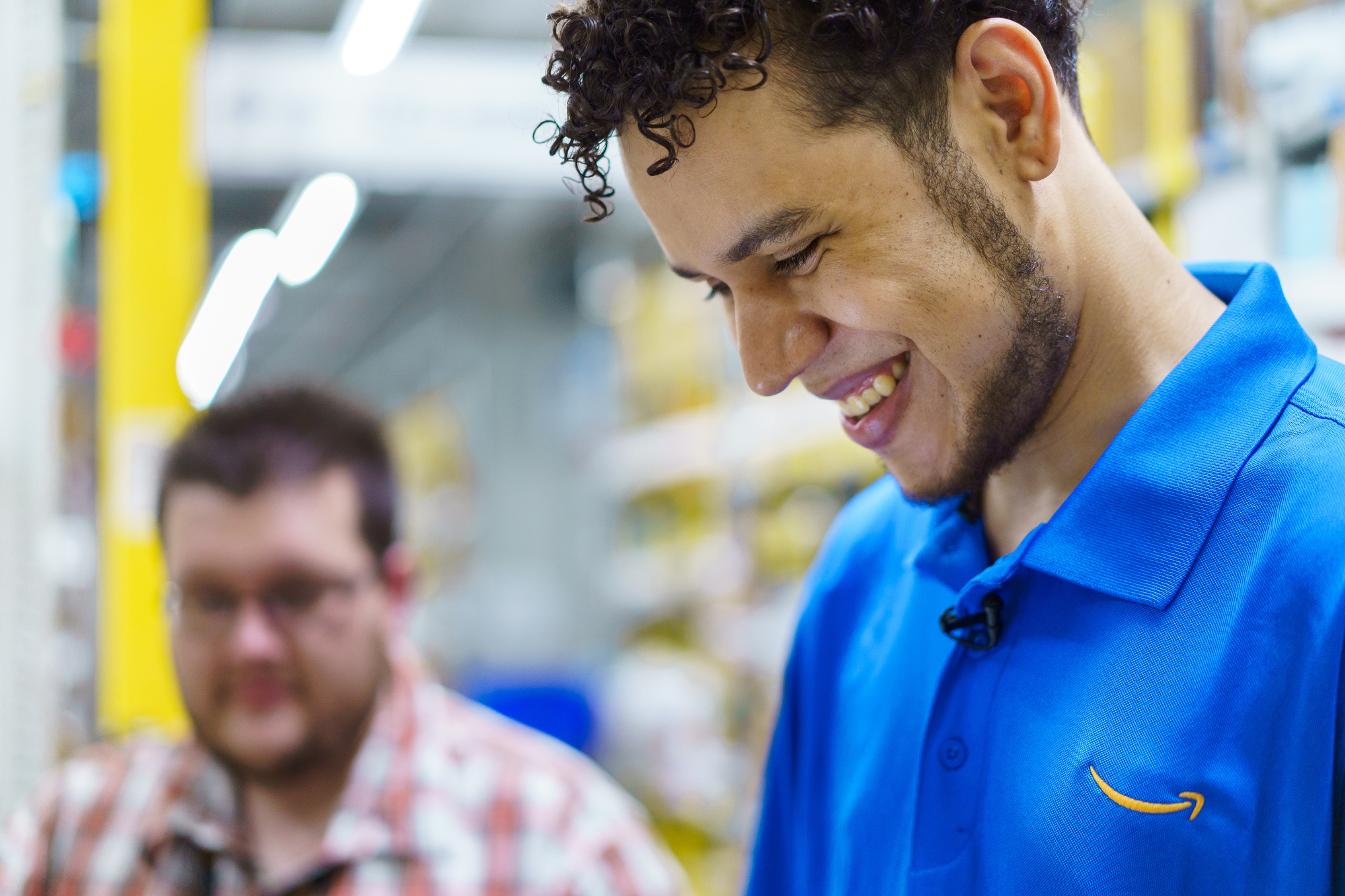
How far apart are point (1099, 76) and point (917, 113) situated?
159 centimetres

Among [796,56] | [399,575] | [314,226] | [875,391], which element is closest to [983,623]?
[875,391]

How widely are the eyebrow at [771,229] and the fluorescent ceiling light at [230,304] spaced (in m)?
6.21

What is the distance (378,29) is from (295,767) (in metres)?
3.18

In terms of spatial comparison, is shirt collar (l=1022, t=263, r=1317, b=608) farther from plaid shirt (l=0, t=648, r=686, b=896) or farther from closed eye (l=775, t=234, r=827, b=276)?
plaid shirt (l=0, t=648, r=686, b=896)

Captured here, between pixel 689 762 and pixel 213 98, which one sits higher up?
pixel 213 98

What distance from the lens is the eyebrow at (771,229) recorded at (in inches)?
34.9

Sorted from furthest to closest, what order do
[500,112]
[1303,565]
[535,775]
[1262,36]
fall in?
[500,112], [535,775], [1262,36], [1303,565]

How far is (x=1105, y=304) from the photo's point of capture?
94 cm

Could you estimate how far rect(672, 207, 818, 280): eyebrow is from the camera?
0.89 meters

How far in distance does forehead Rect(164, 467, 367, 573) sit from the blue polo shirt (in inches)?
43.3

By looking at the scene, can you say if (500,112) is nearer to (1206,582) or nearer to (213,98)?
(213,98)

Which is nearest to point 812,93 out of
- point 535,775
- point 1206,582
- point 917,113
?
point 917,113

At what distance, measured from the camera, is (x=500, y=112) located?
3.34 metres

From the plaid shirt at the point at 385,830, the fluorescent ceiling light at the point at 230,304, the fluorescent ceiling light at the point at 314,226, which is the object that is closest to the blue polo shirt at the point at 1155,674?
the plaid shirt at the point at 385,830
